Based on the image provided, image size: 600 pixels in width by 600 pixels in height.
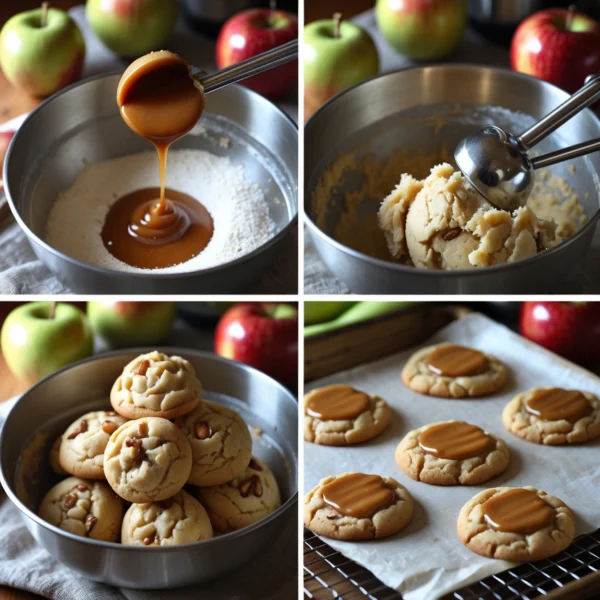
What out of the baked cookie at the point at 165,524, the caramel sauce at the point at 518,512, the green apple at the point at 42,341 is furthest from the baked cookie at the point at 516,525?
the green apple at the point at 42,341

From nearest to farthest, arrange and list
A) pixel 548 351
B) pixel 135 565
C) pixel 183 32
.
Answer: pixel 135 565 < pixel 548 351 < pixel 183 32

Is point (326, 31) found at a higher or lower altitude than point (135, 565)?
higher

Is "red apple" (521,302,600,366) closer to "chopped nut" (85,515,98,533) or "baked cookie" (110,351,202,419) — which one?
"baked cookie" (110,351,202,419)

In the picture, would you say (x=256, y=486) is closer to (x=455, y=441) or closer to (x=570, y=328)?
(x=455, y=441)

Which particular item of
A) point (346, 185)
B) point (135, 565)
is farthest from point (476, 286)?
point (135, 565)

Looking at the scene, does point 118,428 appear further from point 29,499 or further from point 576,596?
point 576,596

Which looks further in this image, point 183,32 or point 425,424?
point 183,32

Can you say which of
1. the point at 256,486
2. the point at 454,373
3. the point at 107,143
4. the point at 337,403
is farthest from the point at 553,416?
the point at 107,143
